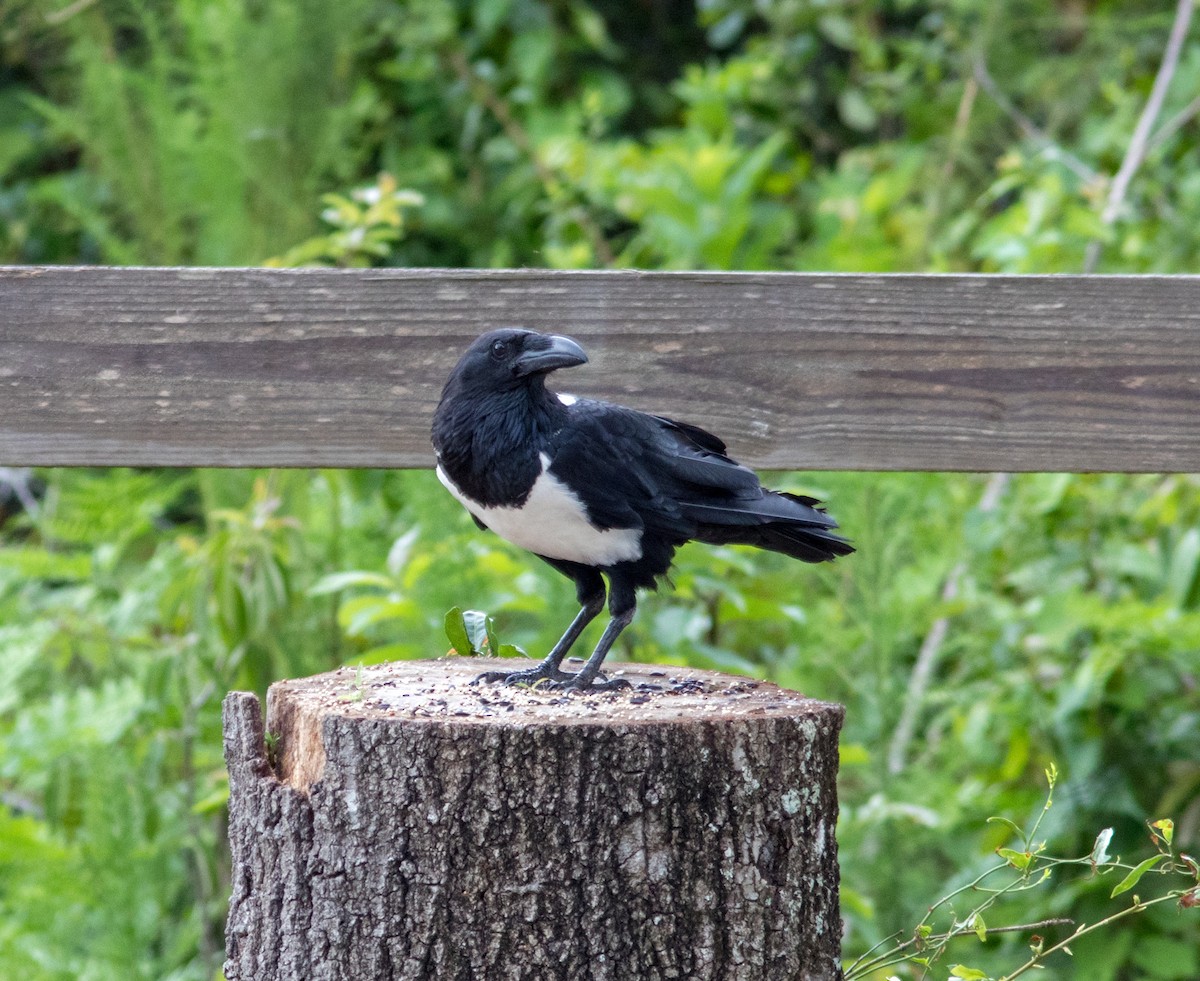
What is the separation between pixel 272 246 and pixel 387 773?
248 cm

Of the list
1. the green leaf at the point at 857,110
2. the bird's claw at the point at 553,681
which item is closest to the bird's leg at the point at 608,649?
the bird's claw at the point at 553,681

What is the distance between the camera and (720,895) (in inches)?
53.7

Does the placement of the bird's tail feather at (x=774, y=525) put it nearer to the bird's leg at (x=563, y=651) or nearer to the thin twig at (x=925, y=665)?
the bird's leg at (x=563, y=651)

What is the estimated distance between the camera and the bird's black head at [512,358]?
1552 mm

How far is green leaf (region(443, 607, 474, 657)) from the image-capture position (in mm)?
1877

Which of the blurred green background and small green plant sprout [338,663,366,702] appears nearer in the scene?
small green plant sprout [338,663,366,702]

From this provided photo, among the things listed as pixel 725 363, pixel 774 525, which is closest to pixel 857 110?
pixel 725 363

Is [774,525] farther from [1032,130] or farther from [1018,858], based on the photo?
[1032,130]

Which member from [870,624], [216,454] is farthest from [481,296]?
[870,624]

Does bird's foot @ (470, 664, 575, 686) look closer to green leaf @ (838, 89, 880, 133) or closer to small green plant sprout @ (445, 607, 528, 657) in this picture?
small green plant sprout @ (445, 607, 528, 657)

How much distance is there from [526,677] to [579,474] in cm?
30

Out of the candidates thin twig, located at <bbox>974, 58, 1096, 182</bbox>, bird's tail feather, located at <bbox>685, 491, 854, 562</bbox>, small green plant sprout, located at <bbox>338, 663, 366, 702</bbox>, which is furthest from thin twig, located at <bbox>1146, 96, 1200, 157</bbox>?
small green plant sprout, located at <bbox>338, 663, 366, 702</bbox>

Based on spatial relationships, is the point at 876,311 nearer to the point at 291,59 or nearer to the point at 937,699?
the point at 937,699

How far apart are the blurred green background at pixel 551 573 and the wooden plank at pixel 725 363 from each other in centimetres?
64
